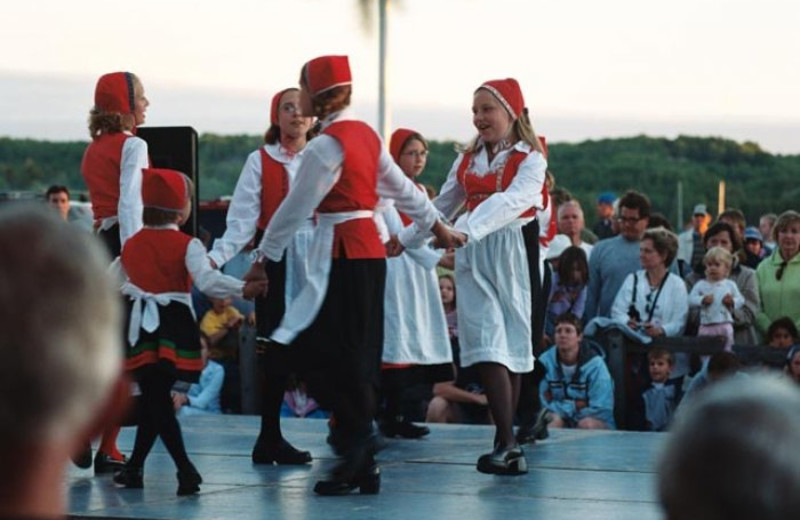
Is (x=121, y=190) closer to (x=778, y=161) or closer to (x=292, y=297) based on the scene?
Answer: (x=292, y=297)

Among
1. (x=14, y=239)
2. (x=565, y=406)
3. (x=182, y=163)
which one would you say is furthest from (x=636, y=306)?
(x=14, y=239)

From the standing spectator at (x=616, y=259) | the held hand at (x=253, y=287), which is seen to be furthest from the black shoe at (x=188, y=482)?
Result: the standing spectator at (x=616, y=259)

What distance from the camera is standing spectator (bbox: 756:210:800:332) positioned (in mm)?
9602

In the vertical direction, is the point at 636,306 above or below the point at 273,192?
below

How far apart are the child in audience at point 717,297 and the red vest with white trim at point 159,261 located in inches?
165

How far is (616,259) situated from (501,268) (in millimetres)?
3590

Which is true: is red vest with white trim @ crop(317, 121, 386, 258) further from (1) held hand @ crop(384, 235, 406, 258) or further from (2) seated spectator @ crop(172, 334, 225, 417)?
(2) seated spectator @ crop(172, 334, 225, 417)

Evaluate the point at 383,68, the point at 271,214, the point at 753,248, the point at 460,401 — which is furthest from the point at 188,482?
the point at 383,68

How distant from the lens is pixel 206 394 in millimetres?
10352

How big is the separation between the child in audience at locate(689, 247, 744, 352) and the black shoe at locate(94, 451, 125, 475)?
3992mm

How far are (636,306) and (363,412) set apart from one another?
4.12 meters

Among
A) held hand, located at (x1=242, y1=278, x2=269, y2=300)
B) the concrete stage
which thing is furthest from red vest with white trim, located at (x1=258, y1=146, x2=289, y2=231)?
the concrete stage

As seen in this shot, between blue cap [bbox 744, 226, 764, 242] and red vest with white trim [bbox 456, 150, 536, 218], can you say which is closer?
red vest with white trim [bbox 456, 150, 536, 218]

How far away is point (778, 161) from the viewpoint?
2453cm
